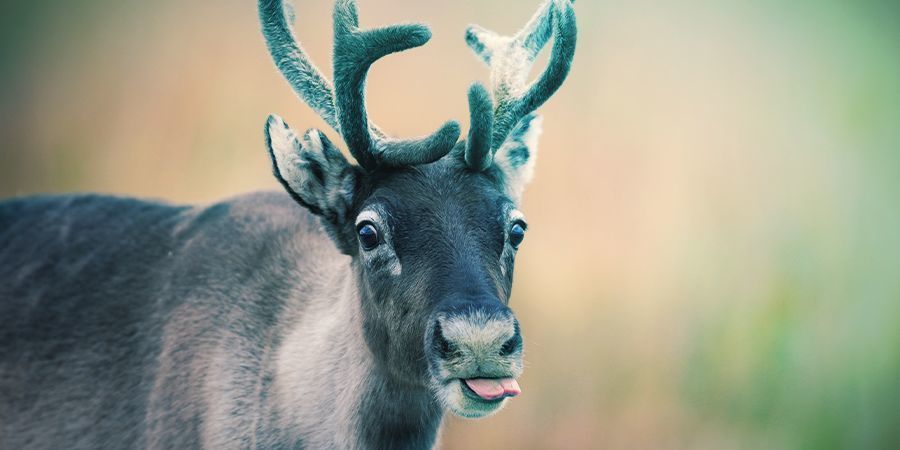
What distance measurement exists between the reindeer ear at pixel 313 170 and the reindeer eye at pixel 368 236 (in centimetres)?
33

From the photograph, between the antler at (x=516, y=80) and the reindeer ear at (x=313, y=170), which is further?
the reindeer ear at (x=313, y=170)

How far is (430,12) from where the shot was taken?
384 inches

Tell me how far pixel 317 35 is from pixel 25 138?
3.30m

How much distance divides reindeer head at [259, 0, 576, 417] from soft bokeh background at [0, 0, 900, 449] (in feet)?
13.7

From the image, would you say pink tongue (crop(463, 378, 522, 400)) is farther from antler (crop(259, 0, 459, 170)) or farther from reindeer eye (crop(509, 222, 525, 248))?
antler (crop(259, 0, 459, 170))

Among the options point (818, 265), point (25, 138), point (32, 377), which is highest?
point (25, 138)

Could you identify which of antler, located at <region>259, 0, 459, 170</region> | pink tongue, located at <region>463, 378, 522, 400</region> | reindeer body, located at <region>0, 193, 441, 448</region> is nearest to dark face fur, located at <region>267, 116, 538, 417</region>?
pink tongue, located at <region>463, 378, 522, 400</region>

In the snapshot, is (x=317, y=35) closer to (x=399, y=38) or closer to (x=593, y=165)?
(x=593, y=165)

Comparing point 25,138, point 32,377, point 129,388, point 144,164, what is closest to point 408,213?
point 129,388

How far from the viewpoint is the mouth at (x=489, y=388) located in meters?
4.02

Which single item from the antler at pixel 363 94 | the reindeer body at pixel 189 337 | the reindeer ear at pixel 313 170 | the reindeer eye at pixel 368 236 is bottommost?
the reindeer body at pixel 189 337

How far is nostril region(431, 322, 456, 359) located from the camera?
13.1 feet

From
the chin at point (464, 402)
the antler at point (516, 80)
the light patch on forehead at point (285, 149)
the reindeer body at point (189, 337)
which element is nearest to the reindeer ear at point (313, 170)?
the light patch on forehead at point (285, 149)

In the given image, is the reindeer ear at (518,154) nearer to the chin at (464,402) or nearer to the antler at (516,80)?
the antler at (516,80)
